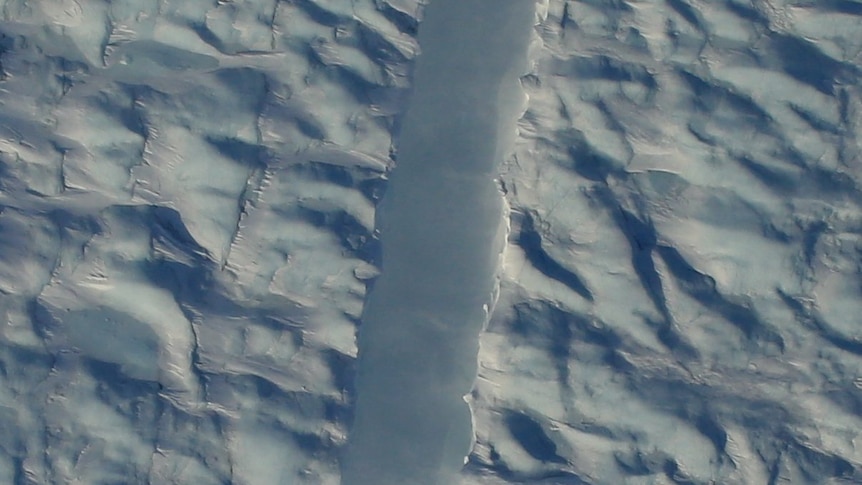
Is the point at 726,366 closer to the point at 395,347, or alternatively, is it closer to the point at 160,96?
the point at 395,347

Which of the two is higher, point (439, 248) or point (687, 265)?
point (687, 265)

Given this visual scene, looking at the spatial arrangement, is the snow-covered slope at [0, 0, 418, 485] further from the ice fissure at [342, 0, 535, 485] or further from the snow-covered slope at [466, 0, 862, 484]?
the snow-covered slope at [466, 0, 862, 484]

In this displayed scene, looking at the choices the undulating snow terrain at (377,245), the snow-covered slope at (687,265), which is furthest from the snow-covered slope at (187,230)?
the snow-covered slope at (687,265)

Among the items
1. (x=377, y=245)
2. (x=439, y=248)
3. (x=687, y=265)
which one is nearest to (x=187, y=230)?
(x=377, y=245)

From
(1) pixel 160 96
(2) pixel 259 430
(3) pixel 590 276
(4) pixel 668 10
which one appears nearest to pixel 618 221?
(3) pixel 590 276

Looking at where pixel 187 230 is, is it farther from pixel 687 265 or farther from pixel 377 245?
pixel 687 265
